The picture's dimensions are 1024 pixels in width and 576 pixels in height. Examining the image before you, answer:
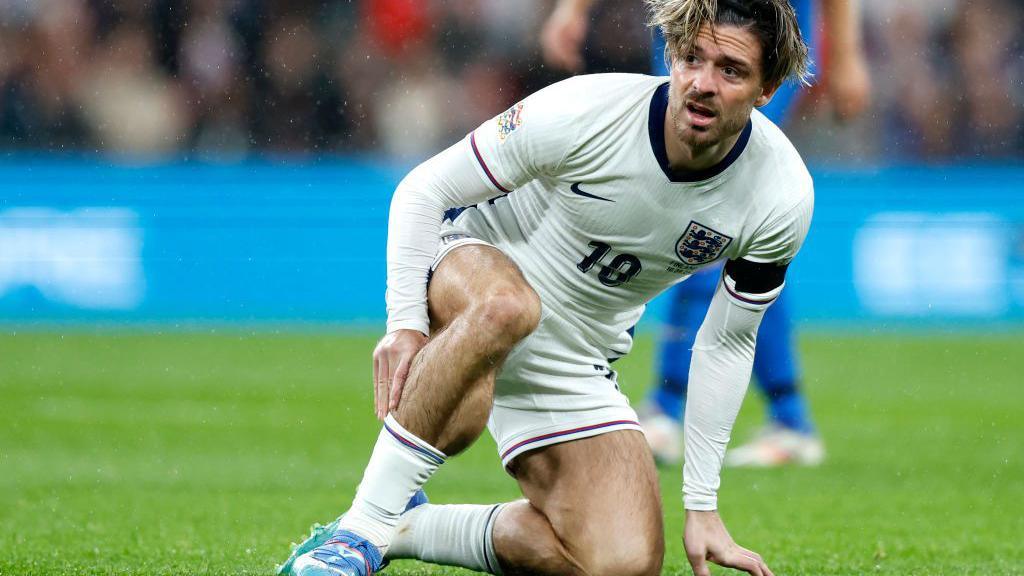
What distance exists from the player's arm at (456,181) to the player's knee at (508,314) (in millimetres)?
193

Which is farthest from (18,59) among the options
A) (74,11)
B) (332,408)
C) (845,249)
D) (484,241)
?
(484,241)

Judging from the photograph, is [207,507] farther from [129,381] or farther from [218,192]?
[218,192]

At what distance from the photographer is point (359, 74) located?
12789 millimetres

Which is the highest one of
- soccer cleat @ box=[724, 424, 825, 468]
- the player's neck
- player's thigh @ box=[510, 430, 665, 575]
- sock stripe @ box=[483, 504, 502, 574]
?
the player's neck

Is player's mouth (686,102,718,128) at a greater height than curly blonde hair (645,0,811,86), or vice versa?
curly blonde hair (645,0,811,86)

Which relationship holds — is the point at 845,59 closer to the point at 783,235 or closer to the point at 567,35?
the point at 567,35

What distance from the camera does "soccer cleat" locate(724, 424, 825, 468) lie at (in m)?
6.07

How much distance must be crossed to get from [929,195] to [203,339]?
18.3 feet

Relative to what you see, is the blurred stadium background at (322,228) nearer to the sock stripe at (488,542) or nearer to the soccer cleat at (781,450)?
A: the soccer cleat at (781,450)

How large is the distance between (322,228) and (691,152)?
26.2ft

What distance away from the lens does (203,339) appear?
1084 centimetres

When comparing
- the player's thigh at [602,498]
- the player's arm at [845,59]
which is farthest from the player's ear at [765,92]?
the player's arm at [845,59]

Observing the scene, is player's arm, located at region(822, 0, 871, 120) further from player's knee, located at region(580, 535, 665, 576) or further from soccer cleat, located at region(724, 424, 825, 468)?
player's knee, located at region(580, 535, 665, 576)

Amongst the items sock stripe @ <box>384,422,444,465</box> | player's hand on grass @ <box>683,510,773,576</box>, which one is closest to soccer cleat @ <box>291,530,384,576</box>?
sock stripe @ <box>384,422,444,465</box>
